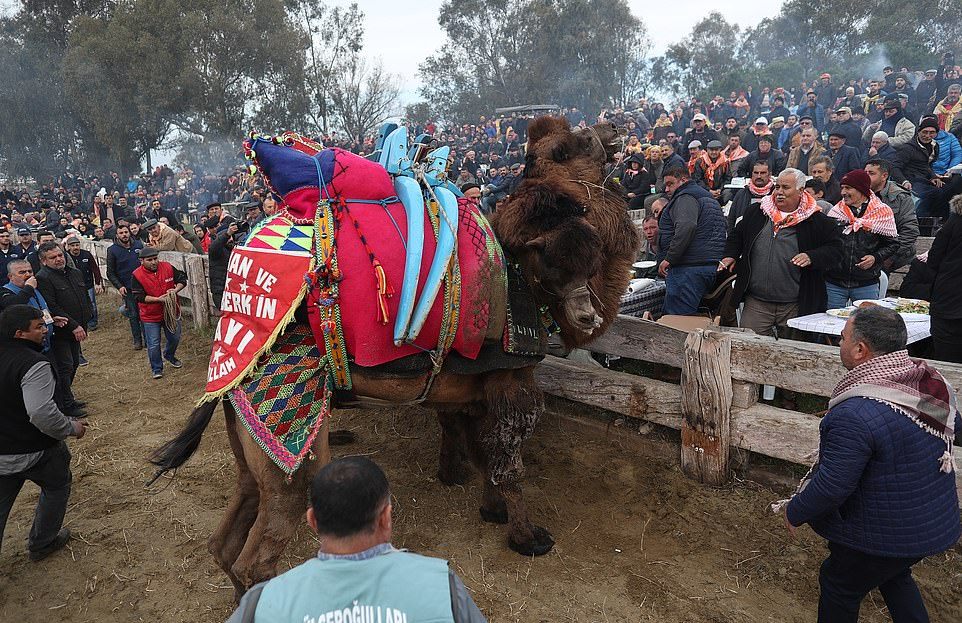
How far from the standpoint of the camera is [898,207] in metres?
5.53

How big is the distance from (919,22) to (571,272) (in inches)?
1435

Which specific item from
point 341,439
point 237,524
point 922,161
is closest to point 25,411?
point 237,524

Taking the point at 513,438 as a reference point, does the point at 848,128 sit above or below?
above

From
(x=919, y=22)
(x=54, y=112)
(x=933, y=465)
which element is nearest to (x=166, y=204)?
(x=54, y=112)

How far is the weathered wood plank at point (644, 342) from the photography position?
4523 millimetres

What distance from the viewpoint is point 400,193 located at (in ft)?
11.0

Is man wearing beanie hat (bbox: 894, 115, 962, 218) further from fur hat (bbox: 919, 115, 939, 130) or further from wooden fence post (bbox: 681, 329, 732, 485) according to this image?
wooden fence post (bbox: 681, 329, 732, 485)

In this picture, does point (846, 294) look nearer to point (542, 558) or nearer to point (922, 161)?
point (542, 558)

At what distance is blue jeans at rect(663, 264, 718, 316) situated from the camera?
573 centimetres

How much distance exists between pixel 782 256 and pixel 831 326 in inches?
32.6

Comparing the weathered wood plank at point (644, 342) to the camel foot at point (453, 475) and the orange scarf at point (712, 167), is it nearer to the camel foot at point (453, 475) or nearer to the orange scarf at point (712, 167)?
the camel foot at point (453, 475)

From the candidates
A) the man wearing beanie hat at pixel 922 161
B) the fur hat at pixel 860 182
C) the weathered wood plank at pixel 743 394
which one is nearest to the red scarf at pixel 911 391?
the weathered wood plank at pixel 743 394

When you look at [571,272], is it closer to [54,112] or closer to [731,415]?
[731,415]

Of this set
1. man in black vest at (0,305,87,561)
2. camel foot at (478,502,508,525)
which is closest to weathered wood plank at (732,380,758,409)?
camel foot at (478,502,508,525)
